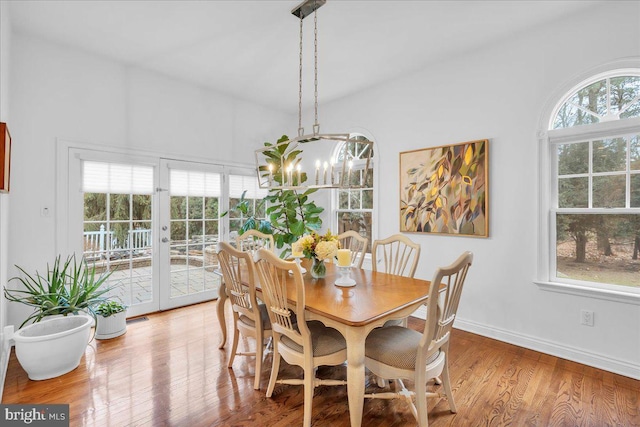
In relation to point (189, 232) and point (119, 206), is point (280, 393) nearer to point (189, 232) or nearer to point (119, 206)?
point (189, 232)

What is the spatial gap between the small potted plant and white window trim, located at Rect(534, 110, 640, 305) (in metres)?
4.02

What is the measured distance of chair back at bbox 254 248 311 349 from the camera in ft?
5.80

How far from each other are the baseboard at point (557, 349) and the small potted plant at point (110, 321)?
→ 350 cm

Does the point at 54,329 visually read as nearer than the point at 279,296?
No

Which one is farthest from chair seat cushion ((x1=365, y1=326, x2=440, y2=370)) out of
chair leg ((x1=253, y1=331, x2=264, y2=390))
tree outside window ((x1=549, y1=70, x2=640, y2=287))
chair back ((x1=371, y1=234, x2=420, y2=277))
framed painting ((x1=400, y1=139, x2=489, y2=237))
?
tree outside window ((x1=549, y1=70, x2=640, y2=287))

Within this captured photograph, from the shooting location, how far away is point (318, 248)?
2.27m

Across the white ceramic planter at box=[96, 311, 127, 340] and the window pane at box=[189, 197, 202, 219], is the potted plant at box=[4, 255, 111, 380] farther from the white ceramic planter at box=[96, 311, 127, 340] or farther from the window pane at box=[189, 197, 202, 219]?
the window pane at box=[189, 197, 202, 219]

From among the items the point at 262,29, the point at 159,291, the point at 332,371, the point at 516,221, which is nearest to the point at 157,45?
the point at 262,29

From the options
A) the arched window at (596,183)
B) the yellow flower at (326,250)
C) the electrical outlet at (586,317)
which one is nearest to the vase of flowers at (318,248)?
the yellow flower at (326,250)

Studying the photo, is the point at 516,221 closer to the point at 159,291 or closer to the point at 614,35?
the point at 614,35

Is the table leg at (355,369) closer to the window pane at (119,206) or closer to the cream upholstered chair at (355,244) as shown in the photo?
the cream upholstered chair at (355,244)

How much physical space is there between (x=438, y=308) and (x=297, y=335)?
2.74 feet

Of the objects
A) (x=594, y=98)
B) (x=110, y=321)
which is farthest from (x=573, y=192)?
(x=110, y=321)

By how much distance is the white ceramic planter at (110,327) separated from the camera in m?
3.05
